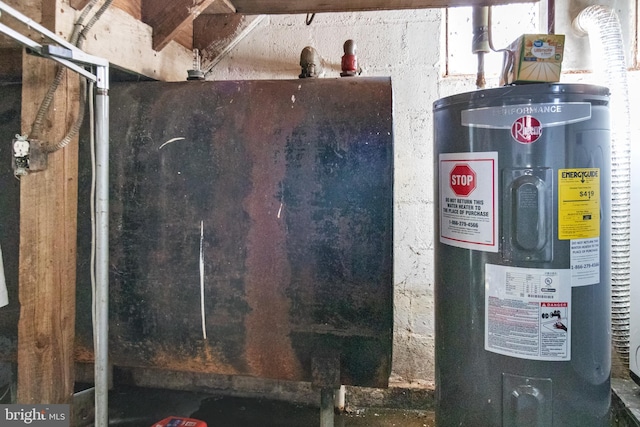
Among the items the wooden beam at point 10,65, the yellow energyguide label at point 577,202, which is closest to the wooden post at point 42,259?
the wooden beam at point 10,65

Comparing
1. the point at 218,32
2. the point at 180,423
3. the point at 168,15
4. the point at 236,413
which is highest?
the point at 218,32

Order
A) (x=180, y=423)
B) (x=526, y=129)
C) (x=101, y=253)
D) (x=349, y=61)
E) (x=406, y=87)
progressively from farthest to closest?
(x=406, y=87), (x=349, y=61), (x=180, y=423), (x=101, y=253), (x=526, y=129)

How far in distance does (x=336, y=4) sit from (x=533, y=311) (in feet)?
3.82

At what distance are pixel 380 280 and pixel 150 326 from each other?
0.67m

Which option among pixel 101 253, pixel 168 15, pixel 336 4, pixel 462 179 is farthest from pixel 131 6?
pixel 462 179

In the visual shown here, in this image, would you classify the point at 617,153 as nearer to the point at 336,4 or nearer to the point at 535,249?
the point at 535,249

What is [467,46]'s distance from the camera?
61.7 inches

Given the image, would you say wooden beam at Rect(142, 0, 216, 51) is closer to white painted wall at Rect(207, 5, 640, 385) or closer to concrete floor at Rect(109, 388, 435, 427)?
white painted wall at Rect(207, 5, 640, 385)

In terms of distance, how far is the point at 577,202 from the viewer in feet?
2.70

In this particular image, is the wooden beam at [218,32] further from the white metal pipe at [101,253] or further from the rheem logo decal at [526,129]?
the rheem logo decal at [526,129]

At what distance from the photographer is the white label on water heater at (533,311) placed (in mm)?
819

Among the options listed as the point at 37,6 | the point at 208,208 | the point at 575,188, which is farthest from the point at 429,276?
the point at 37,6

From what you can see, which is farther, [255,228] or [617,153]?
[617,153]

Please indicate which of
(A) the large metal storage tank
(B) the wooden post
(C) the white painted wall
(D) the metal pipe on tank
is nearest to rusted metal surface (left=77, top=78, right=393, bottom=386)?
(B) the wooden post
